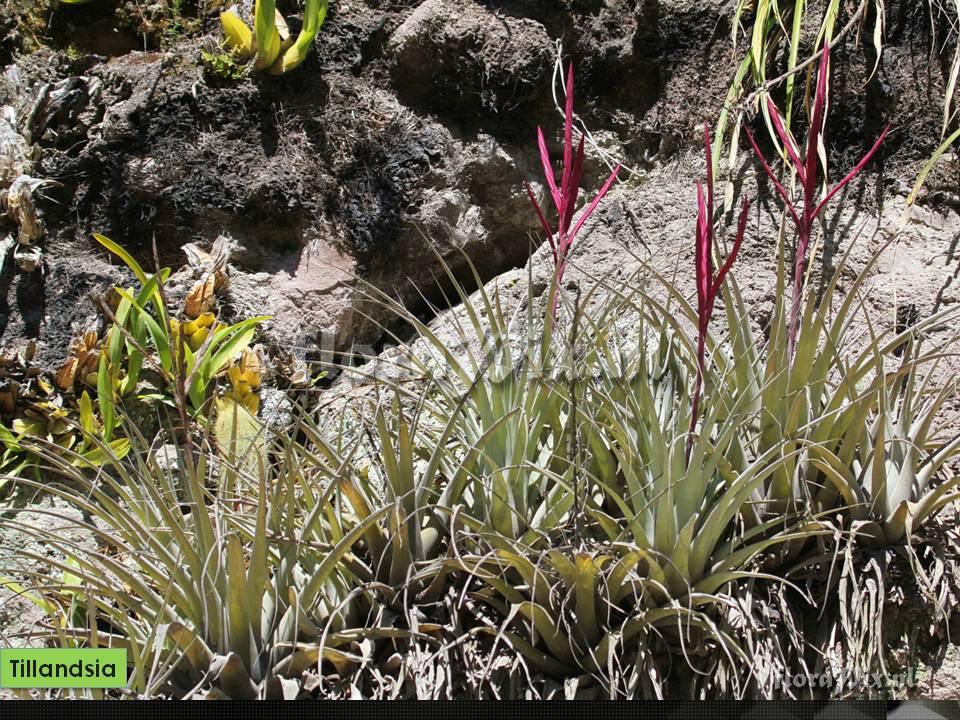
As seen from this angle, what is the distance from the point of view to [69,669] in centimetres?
163

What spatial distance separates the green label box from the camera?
63.6 inches

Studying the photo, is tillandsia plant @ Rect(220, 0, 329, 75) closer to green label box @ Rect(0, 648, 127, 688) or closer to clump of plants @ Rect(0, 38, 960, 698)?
clump of plants @ Rect(0, 38, 960, 698)

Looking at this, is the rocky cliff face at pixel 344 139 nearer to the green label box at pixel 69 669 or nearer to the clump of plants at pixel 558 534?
the clump of plants at pixel 558 534

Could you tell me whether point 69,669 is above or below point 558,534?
below

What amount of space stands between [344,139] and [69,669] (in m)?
2.24

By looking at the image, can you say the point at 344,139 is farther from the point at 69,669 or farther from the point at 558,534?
the point at 69,669

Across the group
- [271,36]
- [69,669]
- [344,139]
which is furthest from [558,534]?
[271,36]

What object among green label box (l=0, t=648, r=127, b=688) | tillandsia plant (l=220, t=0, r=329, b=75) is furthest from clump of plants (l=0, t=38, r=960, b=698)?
tillandsia plant (l=220, t=0, r=329, b=75)

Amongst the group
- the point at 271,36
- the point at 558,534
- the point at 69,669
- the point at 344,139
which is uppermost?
the point at 271,36

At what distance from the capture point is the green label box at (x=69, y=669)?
1.62 meters

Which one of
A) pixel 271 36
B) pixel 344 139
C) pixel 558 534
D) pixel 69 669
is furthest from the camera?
pixel 344 139

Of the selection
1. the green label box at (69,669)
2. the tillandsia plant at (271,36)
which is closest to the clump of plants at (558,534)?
the green label box at (69,669)

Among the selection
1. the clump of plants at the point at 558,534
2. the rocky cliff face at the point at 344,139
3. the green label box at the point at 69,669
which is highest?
the rocky cliff face at the point at 344,139

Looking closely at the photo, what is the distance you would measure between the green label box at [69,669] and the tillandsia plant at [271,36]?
7.63 feet
